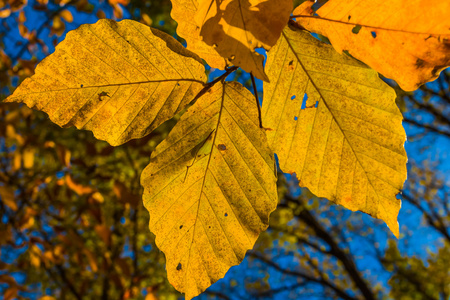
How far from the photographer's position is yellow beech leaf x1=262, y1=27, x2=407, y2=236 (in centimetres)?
42

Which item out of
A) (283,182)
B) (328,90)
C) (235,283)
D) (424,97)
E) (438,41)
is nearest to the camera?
(438,41)

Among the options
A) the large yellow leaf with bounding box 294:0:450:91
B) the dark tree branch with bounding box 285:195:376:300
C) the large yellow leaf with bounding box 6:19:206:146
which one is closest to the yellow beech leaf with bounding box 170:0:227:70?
the large yellow leaf with bounding box 6:19:206:146

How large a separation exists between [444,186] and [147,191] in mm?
8849

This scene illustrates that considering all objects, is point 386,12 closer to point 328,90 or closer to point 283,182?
point 328,90

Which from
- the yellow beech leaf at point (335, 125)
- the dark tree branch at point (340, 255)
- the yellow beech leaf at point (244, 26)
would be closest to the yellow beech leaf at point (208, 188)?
the yellow beech leaf at point (335, 125)

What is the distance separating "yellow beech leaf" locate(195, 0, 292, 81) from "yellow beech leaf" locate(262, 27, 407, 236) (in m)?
0.11

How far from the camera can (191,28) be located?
1.35ft

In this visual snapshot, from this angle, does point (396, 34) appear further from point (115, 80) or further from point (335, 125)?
point (115, 80)

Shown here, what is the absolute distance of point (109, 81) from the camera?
41 cm

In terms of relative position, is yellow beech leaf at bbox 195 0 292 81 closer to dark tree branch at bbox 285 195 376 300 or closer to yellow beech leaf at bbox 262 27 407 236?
yellow beech leaf at bbox 262 27 407 236

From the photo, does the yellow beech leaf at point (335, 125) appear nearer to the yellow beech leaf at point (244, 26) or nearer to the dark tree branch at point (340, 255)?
the yellow beech leaf at point (244, 26)

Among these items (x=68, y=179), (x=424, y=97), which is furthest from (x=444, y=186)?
(x=68, y=179)

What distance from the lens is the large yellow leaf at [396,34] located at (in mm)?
323

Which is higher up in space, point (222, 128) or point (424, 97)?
point (424, 97)
